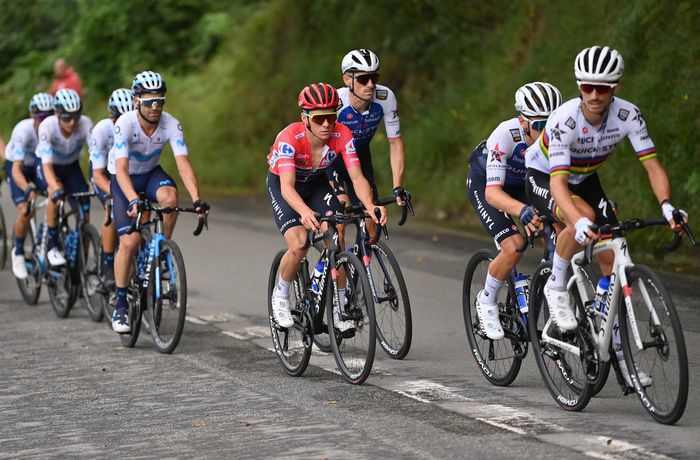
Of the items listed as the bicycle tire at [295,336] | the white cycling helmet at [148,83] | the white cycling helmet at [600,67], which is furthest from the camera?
the white cycling helmet at [148,83]

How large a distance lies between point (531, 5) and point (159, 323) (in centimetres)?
1082

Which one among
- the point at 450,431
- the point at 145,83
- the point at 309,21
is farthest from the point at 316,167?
the point at 309,21

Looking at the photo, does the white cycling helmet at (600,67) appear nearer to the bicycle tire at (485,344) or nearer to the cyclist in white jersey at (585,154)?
the cyclist in white jersey at (585,154)

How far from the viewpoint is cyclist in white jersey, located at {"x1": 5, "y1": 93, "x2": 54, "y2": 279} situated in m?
13.9

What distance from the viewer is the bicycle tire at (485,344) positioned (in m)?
8.87

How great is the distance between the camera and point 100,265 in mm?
12352

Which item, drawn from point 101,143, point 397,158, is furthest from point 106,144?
point 397,158

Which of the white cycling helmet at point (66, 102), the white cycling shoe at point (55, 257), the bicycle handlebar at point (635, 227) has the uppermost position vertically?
the white cycling helmet at point (66, 102)

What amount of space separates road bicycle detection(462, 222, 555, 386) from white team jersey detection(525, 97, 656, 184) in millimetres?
665

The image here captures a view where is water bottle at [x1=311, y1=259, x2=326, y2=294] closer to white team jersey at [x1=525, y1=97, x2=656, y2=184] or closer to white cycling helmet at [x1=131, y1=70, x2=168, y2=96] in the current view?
white team jersey at [x1=525, y1=97, x2=656, y2=184]

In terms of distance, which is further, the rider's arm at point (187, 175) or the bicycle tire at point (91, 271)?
the bicycle tire at point (91, 271)

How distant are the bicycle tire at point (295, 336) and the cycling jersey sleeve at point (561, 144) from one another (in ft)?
7.83

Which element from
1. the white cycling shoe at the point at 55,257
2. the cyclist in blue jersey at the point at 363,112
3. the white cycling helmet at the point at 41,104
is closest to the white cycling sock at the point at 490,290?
the cyclist in blue jersey at the point at 363,112

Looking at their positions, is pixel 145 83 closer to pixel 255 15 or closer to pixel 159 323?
pixel 159 323
